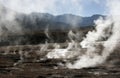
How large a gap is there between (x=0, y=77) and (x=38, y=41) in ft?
344

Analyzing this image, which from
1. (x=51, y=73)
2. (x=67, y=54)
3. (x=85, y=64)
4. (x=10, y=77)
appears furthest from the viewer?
(x=67, y=54)

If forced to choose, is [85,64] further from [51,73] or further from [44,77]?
[44,77]

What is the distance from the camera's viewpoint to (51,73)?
5362 centimetres

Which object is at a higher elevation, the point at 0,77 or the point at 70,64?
the point at 70,64

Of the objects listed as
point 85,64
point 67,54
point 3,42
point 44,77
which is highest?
point 3,42

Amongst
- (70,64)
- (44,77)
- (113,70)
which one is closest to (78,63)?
(70,64)

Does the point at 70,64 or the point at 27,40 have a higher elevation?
the point at 27,40

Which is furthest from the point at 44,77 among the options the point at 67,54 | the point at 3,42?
the point at 3,42

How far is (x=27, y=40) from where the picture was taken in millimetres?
155000

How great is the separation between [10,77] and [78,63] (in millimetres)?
20413

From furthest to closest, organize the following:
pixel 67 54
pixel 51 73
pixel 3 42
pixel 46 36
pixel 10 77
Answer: pixel 46 36, pixel 3 42, pixel 67 54, pixel 51 73, pixel 10 77

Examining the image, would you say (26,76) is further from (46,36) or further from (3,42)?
(46,36)

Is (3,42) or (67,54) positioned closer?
(67,54)

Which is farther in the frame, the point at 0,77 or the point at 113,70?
the point at 113,70
